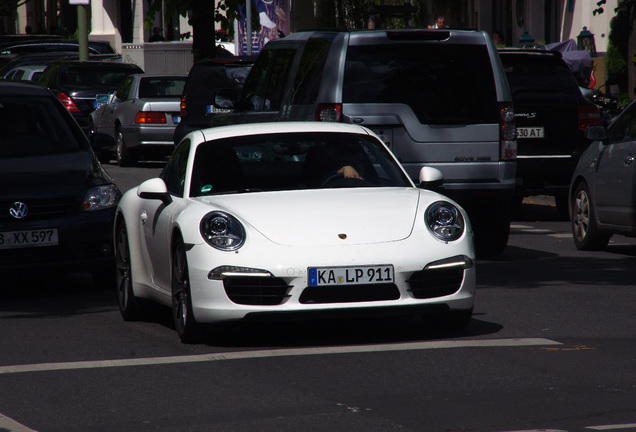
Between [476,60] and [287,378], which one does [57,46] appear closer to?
[476,60]

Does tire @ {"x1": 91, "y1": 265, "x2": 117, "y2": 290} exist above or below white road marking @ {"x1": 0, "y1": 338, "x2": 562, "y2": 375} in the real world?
below

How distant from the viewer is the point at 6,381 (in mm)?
6836

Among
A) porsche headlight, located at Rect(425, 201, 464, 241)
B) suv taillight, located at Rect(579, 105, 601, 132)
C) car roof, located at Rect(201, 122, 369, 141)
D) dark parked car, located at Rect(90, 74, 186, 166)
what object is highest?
car roof, located at Rect(201, 122, 369, 141)

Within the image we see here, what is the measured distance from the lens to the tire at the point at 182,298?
7731mm

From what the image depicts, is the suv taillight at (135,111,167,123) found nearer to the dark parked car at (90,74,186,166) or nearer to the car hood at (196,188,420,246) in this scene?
the dark parked car at (90,74,186,166)

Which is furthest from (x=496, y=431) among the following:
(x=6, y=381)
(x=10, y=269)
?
(x=10, y=269)

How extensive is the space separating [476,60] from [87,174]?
3.55m

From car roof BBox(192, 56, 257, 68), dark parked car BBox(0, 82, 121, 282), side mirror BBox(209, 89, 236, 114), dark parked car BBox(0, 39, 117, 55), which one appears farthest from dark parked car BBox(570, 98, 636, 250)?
dark parked car BBox(0, 39, 117, 55)

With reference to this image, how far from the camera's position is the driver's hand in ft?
28.2

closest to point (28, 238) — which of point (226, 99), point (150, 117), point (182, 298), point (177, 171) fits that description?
point (177, 171)

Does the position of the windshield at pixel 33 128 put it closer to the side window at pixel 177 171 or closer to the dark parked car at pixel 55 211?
the dark parked car at pixel 55 211

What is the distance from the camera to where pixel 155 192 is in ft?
27.4

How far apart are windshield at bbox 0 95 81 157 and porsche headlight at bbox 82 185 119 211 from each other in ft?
2.35

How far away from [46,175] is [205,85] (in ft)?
36.3
